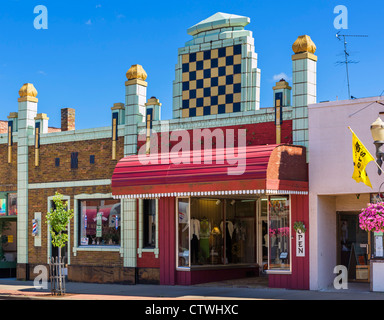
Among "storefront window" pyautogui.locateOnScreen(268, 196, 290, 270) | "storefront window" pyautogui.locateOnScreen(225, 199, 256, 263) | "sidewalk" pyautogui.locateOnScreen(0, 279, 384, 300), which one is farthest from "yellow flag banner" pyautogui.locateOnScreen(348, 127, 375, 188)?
"storefront window" pyautogui.locateOnScreen(225, 199, 256, 263)

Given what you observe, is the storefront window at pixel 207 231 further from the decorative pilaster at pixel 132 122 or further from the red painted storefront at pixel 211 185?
the decorative pilaster at pixel 132 122

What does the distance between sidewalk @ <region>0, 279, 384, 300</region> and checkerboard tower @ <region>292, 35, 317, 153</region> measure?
4629mm

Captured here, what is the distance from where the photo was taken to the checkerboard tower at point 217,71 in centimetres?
2186

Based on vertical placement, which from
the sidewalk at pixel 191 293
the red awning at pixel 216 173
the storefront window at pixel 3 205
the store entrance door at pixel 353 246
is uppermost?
the red awning at pixel 216 173

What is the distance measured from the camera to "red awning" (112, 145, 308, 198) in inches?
741

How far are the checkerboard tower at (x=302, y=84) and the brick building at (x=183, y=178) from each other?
0.11ft

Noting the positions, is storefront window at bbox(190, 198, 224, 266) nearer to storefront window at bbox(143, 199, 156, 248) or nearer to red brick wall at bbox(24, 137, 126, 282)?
storefront window at bbox(143, 199, 156, 248)

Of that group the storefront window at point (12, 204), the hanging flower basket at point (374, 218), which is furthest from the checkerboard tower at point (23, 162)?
the hanging flower basket at point (374, 218)

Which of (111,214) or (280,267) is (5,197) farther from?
(280,267)

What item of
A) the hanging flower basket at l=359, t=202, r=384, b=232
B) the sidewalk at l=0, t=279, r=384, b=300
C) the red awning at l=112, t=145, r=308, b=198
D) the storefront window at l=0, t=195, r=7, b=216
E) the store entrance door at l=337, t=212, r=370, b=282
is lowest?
the sidewalk at l=0, t=279, r=384, b=300

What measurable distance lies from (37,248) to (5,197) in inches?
118

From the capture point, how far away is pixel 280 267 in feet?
66.6

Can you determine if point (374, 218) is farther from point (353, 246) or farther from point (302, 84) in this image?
point (353, 246)
